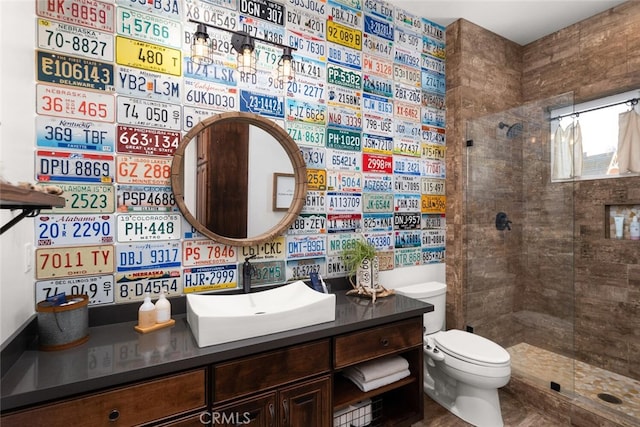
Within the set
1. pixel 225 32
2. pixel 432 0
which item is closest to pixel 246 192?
pixel 225 32

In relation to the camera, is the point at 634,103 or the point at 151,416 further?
the point at 634,103

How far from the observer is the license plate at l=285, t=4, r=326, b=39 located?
1.98 meters

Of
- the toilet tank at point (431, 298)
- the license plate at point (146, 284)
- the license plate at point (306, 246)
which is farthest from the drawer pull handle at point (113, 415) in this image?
the toilet tank at point (431, 298)

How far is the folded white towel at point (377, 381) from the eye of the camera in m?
1.68

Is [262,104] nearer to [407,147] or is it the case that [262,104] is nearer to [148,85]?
[148,85]

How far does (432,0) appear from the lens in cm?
230

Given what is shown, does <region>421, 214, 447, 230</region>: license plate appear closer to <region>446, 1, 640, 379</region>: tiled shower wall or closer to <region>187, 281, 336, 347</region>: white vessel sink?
<region>446, 1, 640, 379</region>: tiled shower wall

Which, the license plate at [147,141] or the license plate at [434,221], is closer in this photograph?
the license plate at [147,141]

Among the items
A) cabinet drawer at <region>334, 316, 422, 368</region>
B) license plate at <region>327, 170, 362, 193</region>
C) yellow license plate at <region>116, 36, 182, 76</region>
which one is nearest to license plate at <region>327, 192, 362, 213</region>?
license plate at <region>327, 170, 362, 193</region>

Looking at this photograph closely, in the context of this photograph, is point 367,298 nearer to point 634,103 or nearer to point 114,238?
point 114,238

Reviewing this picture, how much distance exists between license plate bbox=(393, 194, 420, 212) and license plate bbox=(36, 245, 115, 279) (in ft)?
6.02

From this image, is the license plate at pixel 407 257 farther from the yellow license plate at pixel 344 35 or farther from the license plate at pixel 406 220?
the yellow license plate at pixel 344 35

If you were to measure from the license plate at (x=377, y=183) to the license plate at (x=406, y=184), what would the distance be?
6 cm

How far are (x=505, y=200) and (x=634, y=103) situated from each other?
110cm
